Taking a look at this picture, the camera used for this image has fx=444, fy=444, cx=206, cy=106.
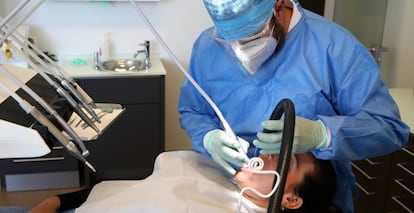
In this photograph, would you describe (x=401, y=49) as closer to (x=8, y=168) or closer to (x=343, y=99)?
(x=343, y=99)

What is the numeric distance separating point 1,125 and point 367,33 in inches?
99.4

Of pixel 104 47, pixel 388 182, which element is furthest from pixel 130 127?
pixel 388 182

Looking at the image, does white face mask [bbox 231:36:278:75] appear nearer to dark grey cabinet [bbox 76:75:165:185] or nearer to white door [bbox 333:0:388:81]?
dark grey cabinet [bbox 76:75:165:185]

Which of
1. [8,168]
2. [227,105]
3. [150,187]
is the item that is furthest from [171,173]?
[8,168]

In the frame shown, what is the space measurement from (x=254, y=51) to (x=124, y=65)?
1.79 metres

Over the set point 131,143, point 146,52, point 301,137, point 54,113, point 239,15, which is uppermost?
point 239,15

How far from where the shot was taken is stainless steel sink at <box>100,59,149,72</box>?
280 centimetres

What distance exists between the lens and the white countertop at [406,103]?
2.05 meters

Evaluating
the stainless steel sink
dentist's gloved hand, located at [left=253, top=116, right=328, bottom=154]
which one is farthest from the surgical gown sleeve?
the stainless steel sink

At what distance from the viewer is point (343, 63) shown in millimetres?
1225

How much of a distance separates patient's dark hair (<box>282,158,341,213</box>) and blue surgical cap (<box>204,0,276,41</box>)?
0.45m

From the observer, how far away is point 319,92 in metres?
1.24

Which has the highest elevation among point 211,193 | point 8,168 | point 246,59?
point 246,59

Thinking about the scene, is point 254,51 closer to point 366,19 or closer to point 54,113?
point 54,113
